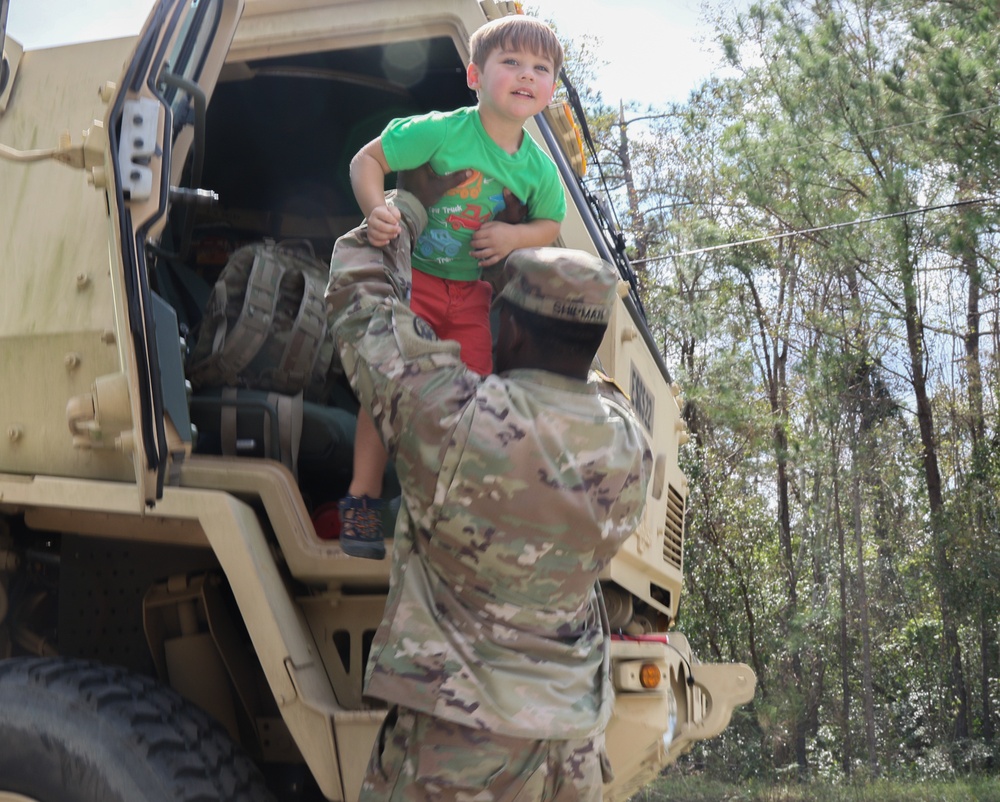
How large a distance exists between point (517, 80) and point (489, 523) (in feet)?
3.67

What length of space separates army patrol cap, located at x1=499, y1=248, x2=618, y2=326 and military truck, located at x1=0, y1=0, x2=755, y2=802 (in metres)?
0.81

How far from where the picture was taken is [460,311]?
10.2 ft

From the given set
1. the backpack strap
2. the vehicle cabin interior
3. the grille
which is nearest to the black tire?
the vehicle cabin interior

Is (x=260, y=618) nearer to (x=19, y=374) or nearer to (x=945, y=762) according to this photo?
(x=19, y=374)

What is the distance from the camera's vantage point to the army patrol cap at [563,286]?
239cm

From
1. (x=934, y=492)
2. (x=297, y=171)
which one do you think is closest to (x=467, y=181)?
(x=297, y=171)

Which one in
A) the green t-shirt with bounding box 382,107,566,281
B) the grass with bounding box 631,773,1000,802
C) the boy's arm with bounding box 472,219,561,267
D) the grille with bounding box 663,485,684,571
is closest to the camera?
the green t-shirt with bounding box 382,107,566,281

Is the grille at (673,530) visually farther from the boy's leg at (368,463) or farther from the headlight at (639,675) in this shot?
the boy's leg at (368,463)

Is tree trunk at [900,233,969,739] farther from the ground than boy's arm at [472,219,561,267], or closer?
closer

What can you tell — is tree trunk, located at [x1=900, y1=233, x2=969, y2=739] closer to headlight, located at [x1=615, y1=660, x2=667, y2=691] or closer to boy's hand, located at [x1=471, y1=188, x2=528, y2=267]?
boy's hand, located at [x1=471, y1=188, x2=528, y2=267]

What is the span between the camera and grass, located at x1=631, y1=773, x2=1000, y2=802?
9.54 meters

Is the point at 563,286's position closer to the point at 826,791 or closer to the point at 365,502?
the point at 365,502

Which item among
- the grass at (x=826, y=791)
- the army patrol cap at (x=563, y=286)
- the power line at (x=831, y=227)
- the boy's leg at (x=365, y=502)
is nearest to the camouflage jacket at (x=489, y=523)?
the army patrol cap at (x=563, y=286)

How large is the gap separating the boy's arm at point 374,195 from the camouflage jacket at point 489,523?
0.17 meters
